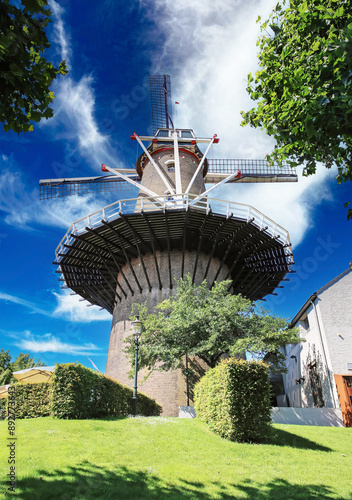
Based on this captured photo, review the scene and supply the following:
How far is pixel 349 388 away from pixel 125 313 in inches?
483

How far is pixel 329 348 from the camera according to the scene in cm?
1645

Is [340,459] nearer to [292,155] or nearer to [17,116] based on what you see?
[292,155]

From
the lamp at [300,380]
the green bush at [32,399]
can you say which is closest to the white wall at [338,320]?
the lamp at [300,380]

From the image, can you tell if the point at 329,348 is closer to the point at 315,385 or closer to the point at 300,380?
the point at 315,385

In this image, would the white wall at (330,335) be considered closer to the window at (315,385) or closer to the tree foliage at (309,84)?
the window at (315,385)

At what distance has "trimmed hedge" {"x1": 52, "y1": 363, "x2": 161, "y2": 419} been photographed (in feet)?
31.1

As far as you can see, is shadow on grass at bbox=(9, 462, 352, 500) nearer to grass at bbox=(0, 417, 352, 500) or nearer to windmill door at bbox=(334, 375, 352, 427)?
grass at bbox=(0, 417, 352, 500)

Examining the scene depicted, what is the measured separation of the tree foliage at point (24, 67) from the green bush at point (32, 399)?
8.11 m

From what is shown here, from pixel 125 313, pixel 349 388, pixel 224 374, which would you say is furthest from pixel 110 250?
pixel 349 388

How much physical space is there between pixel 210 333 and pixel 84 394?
5.59 meters

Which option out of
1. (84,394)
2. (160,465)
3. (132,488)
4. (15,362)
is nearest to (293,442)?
(160,465)

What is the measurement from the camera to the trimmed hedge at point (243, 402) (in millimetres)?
8320

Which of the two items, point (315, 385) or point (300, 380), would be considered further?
point (300, 380)

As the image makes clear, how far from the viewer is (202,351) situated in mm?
13867
